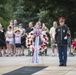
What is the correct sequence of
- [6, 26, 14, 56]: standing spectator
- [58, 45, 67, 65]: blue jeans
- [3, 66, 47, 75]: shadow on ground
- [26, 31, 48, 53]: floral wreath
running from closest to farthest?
[3, 66, 47, 75]: shadow on ground, [58, 45, 67, 65]: blue jeans, [26, 31, 48, 53]: floral wreath, [6, 26, 14, 56]: standing spectator

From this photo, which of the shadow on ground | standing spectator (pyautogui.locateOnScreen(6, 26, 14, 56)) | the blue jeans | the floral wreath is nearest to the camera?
the shadow on ground

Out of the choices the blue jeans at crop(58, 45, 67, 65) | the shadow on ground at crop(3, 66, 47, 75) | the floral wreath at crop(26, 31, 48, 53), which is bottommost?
the shadow on ground at crop(3, 66, 47, 75)

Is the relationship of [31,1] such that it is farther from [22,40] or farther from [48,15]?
[22,40]

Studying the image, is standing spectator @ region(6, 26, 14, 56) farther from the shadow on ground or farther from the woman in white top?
the shadow on ground

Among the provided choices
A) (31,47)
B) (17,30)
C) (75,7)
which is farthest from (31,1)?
(31,47)

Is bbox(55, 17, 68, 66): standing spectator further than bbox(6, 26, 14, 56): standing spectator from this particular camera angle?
No

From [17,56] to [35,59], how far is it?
163 inches

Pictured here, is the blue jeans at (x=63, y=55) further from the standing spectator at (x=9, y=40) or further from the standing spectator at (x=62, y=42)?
the standing spectator at (x=9, y=40)

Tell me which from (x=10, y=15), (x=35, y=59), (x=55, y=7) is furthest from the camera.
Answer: (x=10, y=15)

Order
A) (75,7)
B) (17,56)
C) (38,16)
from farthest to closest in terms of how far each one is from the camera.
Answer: (38,16) < (75,7) < (17,56)

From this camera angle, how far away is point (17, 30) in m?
21.6

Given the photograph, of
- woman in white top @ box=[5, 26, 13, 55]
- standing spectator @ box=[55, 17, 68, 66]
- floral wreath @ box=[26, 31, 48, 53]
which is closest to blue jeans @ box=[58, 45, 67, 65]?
standing spectator @ box=[55, 17, 68, 66]

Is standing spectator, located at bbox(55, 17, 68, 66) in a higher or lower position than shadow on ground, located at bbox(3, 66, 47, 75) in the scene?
higher

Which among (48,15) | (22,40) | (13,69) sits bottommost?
(13,69)
